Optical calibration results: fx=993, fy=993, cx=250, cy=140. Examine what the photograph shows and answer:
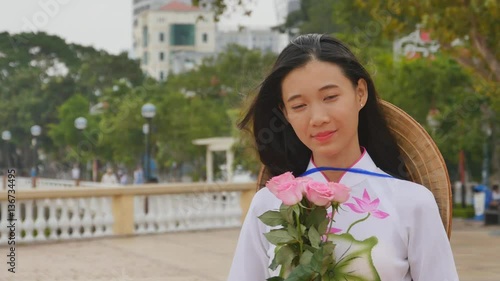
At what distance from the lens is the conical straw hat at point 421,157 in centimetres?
290

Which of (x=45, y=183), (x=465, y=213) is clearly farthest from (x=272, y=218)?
(x=45, y=183)

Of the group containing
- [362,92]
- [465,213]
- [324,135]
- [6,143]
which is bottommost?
[465,213]

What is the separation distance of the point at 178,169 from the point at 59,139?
9388mm

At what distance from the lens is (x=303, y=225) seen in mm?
2539

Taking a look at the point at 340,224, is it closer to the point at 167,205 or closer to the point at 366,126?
the point at 366,126

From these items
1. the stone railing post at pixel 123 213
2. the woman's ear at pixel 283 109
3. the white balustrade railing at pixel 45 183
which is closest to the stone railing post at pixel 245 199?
the stone railing post at pixel 123 213

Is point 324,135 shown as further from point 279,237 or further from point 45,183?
point 45,183

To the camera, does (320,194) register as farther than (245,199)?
No

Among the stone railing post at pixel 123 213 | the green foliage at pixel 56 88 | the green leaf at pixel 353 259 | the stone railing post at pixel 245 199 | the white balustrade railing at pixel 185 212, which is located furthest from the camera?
the green foliage at pixel 56 88

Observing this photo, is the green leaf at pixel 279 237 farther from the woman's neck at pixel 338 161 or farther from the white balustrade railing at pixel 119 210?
the white balustrade railing at pixel 119 210

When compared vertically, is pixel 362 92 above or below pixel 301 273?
above

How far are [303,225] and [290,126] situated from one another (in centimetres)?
60

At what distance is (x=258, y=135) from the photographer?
10.3 ft

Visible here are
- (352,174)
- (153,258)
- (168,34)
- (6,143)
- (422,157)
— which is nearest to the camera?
(352,174)
